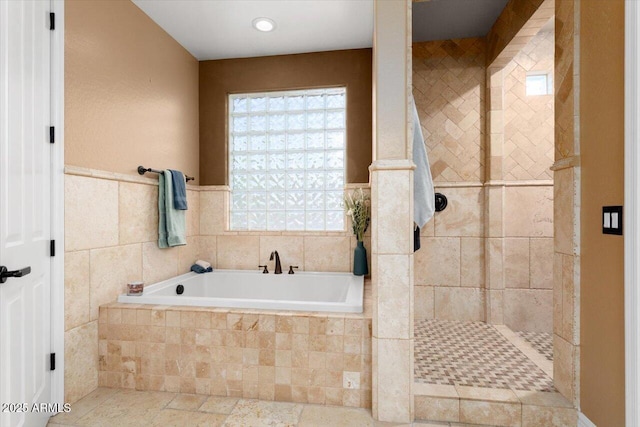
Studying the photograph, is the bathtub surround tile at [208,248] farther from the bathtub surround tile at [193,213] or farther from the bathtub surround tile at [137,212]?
the bathtub surround tile at [137,212]

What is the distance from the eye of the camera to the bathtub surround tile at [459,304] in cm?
310

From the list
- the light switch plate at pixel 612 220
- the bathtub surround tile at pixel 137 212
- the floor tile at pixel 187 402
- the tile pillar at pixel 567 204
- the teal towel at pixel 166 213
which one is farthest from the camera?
the teal towel at pixel 166 213

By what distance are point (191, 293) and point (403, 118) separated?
2.29m

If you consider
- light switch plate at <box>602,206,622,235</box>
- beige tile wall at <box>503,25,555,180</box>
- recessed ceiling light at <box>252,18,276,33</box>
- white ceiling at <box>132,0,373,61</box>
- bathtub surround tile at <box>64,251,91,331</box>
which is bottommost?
bathtub surround tile at <box>64,251,91,331</box>

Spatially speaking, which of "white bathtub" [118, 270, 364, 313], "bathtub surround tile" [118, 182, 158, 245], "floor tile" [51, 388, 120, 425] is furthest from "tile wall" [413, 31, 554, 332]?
"floor tile" [51, 388, 120, 425]

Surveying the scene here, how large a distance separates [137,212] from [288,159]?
147cm

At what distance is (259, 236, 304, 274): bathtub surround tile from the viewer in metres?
3.32

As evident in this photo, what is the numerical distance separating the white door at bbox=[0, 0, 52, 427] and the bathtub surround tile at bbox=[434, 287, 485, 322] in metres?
2.87

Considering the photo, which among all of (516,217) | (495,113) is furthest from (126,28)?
(516,217)

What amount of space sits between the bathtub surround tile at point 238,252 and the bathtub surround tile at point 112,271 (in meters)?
0.93

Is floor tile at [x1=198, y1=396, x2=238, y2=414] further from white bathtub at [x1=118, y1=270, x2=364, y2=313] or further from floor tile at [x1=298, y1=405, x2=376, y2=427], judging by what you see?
white bathtub at [x1=118, y1=270, x2=364, y2=313]

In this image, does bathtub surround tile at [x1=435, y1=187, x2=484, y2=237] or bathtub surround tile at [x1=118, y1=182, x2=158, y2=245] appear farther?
bathtub surround tile at [x1=435, y1=187, x2=484, y2=237]

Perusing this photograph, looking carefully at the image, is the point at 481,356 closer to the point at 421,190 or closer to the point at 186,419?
the point at 421,190

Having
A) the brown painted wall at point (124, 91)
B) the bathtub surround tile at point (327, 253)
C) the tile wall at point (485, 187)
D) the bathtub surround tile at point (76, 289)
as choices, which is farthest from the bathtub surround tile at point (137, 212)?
the tile wall at point (485, 187)
